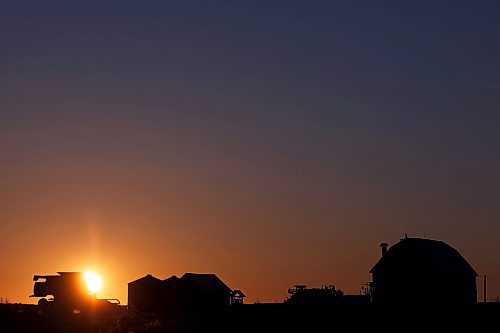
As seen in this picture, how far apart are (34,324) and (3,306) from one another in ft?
29.0

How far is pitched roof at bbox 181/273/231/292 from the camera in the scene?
104000 millimetres

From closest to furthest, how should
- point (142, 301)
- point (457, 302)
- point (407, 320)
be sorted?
point (407, 320) → point (457, 302) → point (142, 301)

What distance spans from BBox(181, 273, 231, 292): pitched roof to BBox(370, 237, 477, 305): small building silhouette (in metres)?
21.4

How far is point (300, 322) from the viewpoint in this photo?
65562mm

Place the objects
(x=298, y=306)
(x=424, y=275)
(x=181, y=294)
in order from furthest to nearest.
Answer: (x=181, y=294) → (x=424, y=275) → (x=298, y=306)

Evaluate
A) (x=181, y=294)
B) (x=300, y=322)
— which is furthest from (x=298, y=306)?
(x=181, y=294)

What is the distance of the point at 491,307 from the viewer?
71625 millimetres

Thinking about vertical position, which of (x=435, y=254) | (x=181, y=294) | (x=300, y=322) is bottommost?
(x=300, y=322)

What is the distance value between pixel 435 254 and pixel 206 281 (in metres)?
27.8

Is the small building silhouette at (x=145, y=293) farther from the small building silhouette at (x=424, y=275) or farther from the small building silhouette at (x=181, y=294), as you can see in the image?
the small building silhouette at (x=424, y=275)

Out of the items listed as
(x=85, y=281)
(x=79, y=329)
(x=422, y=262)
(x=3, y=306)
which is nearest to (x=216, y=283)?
(x=85, y=281)

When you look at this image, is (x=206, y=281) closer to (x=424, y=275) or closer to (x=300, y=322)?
(x=424, y=275)

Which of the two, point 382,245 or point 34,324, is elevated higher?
point 382,245

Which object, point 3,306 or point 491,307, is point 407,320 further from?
point 3,306
